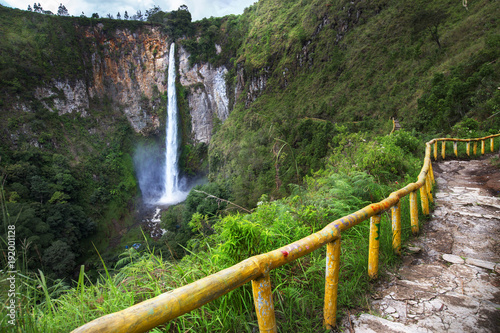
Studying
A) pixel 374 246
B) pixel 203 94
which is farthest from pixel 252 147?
pixel 374 246

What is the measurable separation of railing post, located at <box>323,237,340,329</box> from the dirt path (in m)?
0.15

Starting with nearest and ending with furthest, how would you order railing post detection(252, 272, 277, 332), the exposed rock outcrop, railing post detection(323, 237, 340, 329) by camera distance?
railing post detection(252, 272, 277, 332) → railing post detection(323, 237, 340, 329) → the exposed rock outcrop

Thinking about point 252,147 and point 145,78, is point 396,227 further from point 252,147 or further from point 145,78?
point 145,78

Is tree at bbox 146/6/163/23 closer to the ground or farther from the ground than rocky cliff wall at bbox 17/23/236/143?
farther from the ground

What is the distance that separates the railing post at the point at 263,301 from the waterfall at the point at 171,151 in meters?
39.4

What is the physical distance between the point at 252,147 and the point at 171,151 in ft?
70.7

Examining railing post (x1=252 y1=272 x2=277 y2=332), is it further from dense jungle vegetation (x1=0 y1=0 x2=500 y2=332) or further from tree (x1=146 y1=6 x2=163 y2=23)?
tree (x1=146 y1=6 x2=163 y2=23)

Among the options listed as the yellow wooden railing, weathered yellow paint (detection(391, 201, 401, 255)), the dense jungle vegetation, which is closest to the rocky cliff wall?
the dense jungle vegetation

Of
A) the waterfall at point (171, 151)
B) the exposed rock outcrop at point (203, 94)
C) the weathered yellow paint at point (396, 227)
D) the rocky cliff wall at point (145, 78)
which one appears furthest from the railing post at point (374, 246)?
the exposed rock outcrop at point (203, 94)

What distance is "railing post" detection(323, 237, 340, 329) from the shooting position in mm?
1424

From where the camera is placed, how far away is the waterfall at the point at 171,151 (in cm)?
4091

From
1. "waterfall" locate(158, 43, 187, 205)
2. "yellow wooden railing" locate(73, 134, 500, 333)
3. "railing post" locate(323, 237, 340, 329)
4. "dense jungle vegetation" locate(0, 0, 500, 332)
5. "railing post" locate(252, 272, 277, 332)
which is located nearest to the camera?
"yellow wooden railing" locate(73, 134, 500, 333)

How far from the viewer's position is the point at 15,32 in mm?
38281

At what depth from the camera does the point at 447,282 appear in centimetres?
185
